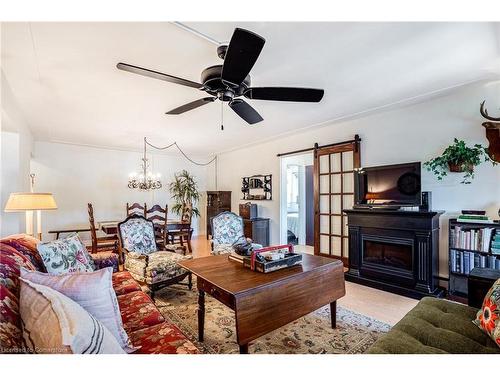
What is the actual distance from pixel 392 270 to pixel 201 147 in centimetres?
465

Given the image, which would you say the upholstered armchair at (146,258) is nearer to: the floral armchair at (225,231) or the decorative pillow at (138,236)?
the decorative pillow at (138,236)

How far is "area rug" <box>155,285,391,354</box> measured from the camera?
1.94 m

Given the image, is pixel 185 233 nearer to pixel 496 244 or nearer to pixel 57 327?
pixel 57 327

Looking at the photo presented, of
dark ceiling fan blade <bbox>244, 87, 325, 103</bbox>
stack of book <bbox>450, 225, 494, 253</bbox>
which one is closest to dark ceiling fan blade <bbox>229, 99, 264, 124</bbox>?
dark ceiling fan blade <bbox>244, 87, 325, 103</bbox>

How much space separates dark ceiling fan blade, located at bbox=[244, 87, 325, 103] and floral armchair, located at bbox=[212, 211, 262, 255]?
2.19 metres

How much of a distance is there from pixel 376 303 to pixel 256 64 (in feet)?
9.05

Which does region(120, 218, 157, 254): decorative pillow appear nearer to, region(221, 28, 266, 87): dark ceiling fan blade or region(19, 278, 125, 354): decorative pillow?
region(19, 278, 125, 354): decorative pillow

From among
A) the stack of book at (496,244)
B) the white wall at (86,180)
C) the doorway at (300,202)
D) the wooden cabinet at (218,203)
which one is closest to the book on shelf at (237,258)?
the stack of book at (496,244)

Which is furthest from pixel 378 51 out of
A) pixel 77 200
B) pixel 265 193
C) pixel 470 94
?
pixel 77 200

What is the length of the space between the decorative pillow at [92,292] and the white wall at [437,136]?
3.53 metres

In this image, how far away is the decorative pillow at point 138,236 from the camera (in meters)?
3.20

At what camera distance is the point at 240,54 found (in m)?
1.53

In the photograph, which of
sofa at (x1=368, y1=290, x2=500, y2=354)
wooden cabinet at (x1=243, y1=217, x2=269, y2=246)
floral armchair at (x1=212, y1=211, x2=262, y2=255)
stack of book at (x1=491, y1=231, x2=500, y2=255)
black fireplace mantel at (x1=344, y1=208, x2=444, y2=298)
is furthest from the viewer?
wooden cabinet at (x1=243, y1=217, x2=269, y2=246)
